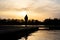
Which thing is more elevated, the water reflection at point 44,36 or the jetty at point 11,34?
the jetty at point 11,34

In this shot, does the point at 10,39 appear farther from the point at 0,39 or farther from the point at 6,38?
the point at 0,39

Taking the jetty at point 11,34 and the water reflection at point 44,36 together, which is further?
the water reflection at point 44,36

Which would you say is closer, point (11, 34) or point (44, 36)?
point (11, 34)

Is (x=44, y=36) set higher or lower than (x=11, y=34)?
lower

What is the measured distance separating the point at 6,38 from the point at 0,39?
247cm

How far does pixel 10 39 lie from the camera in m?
28.7

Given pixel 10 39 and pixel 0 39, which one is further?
pixel 10 39

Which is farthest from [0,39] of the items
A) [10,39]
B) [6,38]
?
[10,39]

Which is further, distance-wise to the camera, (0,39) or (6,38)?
(6,38)

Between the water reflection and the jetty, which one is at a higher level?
the jetty

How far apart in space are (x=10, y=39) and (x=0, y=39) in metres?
4.23

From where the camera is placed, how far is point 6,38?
88.6ft

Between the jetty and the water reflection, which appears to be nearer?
the jetty
